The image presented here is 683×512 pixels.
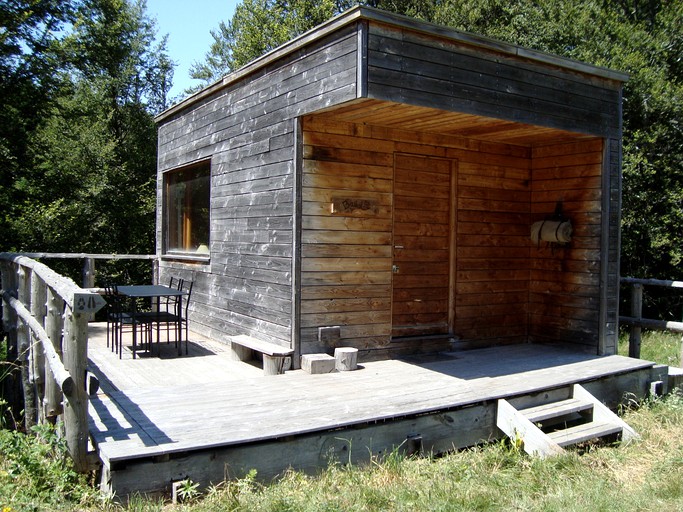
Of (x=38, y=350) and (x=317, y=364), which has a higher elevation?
(x=38, y=350)

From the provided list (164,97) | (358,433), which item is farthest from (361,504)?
(164,97)

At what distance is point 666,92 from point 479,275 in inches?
257

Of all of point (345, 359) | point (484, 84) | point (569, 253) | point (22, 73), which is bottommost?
point (345, 359)

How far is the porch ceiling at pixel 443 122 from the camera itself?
5.00m

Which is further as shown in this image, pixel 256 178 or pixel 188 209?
pixel 188 209

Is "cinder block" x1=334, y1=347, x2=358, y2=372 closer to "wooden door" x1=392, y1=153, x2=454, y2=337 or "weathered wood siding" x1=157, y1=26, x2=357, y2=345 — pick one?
"weathered wood siding" x1=157, y1=26, x2=357, y2=345

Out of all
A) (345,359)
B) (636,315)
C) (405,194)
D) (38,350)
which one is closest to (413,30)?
(405,194)

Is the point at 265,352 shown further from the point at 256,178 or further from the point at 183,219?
the point at 183,219

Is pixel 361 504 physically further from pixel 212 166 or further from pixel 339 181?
pixel 212 166

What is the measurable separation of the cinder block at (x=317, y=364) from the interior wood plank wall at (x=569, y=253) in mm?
2897

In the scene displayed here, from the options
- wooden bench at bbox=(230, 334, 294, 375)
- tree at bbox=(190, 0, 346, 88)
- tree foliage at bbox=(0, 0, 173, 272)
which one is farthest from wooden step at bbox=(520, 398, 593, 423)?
tree at bbox=(190, 0, 346, 88)

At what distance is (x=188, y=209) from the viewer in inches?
318

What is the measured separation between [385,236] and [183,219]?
3.52 metres

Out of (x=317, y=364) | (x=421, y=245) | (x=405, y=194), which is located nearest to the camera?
(x=317, y=364)
